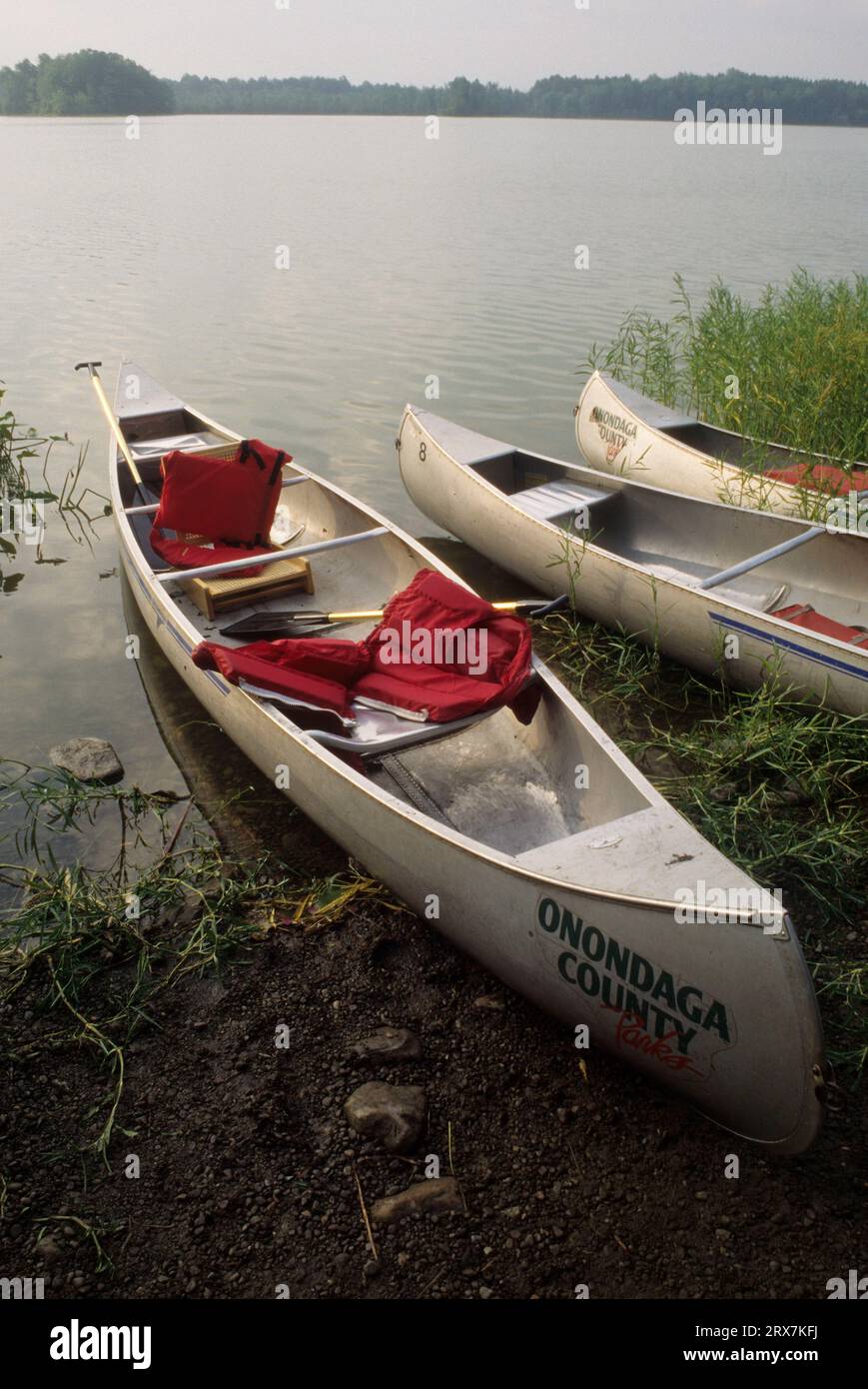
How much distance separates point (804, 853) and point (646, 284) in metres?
15.5

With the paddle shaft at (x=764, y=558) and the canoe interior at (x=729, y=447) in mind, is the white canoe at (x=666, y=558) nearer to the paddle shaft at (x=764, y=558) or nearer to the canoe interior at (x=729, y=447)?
the paddle shaft at (x=764, y=558)

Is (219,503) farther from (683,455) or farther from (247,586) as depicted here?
(683,455)

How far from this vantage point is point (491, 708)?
14.9 feet

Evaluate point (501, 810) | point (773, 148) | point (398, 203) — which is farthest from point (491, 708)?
point (773, 148)

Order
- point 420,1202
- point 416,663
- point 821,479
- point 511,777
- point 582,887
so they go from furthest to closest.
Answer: point 821,479 < point 416,663 < point 511,777 < point 582,887 < point 420,1202

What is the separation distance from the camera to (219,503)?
648 centimetres

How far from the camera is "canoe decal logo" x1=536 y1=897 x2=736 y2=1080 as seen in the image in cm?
314

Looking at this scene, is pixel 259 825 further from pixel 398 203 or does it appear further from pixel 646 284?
pixel 398 203

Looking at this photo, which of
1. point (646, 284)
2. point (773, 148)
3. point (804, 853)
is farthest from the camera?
point (773, 148)

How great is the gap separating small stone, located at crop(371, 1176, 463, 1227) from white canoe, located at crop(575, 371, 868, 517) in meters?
5.29

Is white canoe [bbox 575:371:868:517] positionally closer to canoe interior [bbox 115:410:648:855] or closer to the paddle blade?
canoe interior [bbox 115:410:648:855]

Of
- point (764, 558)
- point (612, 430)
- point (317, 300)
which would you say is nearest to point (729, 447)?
point (612, 430)

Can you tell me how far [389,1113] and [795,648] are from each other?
10.8 feet
